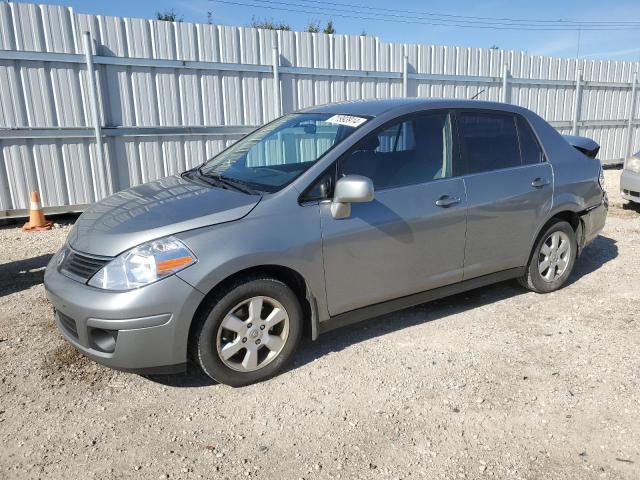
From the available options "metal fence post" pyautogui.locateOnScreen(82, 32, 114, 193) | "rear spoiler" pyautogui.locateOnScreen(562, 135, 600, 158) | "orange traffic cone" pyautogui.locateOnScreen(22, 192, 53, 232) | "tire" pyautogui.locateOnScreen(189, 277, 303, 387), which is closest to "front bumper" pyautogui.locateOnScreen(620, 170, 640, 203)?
"rear spoiler" pyautogui.locateOnScreen(562, 135, 600, 158)

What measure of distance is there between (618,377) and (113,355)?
3.10 m

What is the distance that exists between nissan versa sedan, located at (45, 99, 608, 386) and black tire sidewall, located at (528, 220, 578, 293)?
0.02 m

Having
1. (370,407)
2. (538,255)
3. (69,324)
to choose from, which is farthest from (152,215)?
(538,255)

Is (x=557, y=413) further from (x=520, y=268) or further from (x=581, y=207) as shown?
(x=581, y=207)

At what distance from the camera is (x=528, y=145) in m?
4.44

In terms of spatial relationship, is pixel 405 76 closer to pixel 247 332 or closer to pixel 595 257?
pixel 595 257

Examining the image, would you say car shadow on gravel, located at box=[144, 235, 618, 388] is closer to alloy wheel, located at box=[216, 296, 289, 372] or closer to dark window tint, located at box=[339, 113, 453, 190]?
alloy wheel, located at box=[216, 296, 289, 372]

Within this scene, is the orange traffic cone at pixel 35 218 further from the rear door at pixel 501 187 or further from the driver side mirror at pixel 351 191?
the rear door at pixel 501 187

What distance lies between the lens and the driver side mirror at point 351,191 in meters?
3.14

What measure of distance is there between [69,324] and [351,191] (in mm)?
1848

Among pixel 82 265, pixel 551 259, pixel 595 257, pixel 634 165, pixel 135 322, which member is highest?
pixel 82 265

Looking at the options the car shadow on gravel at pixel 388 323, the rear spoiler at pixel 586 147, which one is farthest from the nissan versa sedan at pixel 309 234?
the rear spoiler at pixel 586 147

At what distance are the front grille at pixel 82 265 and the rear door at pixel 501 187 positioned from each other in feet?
8.46

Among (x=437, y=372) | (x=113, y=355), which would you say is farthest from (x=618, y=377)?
(x=113, y=355)
